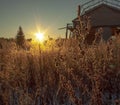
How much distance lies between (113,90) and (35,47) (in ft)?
12.0

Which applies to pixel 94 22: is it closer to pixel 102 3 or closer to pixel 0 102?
pixel 102 3

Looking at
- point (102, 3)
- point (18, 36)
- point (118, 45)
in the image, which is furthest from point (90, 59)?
point (18, 36)

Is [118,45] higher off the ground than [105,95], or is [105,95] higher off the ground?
[118,45]

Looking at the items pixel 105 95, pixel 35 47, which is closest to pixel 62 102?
pixel 105 95

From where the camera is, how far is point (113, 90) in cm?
658

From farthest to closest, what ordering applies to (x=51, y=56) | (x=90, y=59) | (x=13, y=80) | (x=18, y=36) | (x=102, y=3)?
(x=18, y=36), (x=102, y=3), (x=51, y=56), (x=13, y=80), (x=90, y=59)

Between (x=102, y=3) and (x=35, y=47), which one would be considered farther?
(x=102, y=3)

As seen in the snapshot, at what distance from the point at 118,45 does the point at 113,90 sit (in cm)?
328

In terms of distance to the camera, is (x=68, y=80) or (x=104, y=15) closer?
(x=68, y=80)

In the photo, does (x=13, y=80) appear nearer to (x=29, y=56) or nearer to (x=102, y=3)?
(x=29, y=56)

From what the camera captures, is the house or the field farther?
the house

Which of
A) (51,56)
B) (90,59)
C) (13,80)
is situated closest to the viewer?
(90,59)

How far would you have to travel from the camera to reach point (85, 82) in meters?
6.91

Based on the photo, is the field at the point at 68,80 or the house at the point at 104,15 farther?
the house at the point at 104,15
